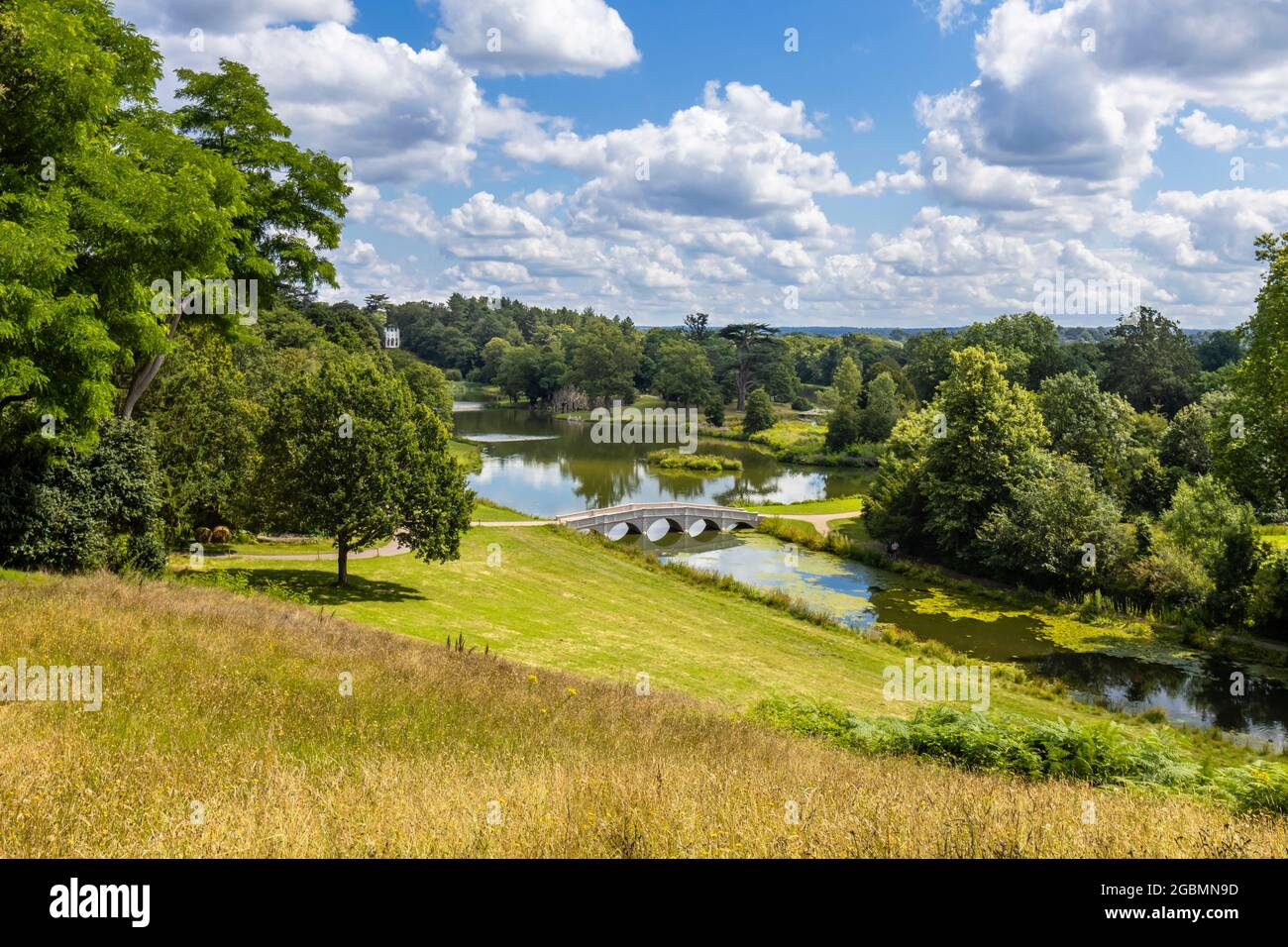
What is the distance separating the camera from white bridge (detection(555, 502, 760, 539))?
50.4m

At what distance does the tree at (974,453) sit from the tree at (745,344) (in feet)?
258

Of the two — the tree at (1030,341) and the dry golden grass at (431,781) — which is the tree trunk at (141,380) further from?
the tree at (1030,341)

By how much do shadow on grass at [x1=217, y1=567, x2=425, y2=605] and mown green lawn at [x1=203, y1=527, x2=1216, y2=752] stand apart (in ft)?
0.22

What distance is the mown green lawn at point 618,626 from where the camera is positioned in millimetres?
22188

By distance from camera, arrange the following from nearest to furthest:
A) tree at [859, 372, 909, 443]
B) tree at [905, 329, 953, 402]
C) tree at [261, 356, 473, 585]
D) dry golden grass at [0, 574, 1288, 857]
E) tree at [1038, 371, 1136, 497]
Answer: dry golden grass at [0, 574, 1288, 857]
tree at [261, 356, 473, 585]
tree at [1038, 371, 1136, 497]
tree at [859, 372, 909, 443]
tree at [905, 329, 953, 402]

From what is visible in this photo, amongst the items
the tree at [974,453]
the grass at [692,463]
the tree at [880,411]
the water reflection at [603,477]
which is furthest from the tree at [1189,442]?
the grass at [692,463]

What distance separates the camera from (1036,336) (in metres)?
81.0

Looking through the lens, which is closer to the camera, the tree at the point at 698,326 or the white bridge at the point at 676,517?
the white bridge at the point at 676,517

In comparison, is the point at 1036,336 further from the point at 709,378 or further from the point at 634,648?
the point at 634,648

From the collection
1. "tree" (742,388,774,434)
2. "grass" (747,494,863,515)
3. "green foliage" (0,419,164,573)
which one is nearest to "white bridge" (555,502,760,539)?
"grass" (747,494,863,515)

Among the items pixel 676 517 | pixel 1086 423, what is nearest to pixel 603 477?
pixel 676 517

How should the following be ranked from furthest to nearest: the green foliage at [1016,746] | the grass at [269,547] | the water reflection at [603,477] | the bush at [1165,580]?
the water reflection at [603,477] → the bush at [1165,580] → the grass at [269,547] → the green foliage at [1016,746]

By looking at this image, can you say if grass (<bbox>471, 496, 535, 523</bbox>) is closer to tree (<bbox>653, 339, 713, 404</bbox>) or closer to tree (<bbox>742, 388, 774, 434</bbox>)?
tree (<bbox>742, 388, 774, 434</bbox>)
